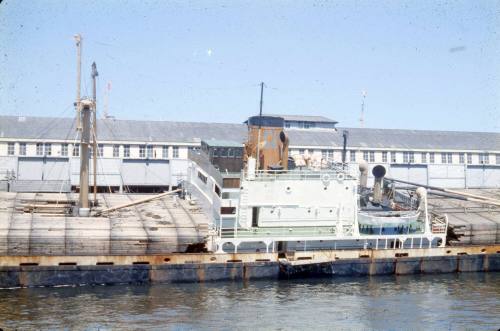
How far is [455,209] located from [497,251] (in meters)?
4.46

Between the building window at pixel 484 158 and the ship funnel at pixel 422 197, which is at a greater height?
the building window at pixel 484 158

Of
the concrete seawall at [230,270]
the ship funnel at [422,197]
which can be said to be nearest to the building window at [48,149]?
the concrete seawall at [230,270]

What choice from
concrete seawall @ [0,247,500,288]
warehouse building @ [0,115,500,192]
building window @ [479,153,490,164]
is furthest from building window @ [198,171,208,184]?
building window @ [479,153,490,164]

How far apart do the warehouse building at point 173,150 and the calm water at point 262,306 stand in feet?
73.0

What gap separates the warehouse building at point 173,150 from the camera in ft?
187

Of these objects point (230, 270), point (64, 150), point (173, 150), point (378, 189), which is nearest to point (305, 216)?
point (230, 270)

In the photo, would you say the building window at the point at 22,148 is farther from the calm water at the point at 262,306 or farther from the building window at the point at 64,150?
the calm water at the point at 262,306

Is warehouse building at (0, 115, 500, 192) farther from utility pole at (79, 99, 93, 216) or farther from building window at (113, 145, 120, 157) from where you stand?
A: utility pole at (79, 99, 93, 216)

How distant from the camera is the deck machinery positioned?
34.2m

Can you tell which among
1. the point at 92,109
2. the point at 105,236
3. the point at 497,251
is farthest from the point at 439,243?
the point at 92,109

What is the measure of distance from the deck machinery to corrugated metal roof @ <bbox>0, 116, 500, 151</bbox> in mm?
24710

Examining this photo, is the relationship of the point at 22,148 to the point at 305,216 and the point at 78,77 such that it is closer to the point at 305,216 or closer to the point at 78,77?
the point at 78,77

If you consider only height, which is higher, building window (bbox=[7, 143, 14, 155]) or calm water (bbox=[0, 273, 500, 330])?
building window (bbox=[7, 143, 14, 155])

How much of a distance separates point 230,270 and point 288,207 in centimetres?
523
